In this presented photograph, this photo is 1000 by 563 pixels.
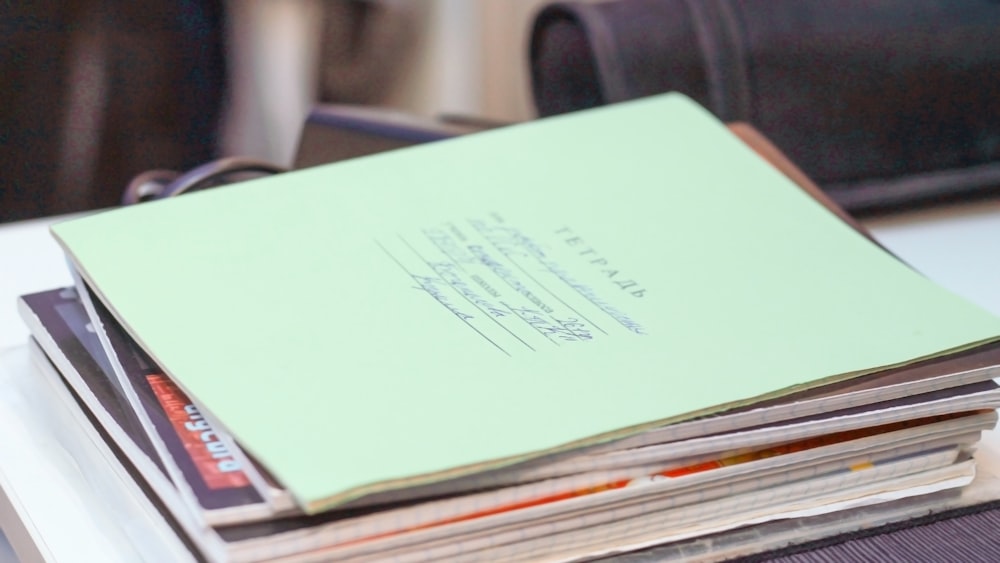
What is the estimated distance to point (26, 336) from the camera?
0.48m

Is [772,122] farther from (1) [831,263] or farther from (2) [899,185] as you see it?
(1) [831,263]

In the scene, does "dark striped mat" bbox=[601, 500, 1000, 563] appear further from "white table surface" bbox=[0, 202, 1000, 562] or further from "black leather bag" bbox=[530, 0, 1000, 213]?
"black leather bag" bbox=[530, 0, 1000, 213]

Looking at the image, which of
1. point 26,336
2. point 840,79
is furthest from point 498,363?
point 840,79

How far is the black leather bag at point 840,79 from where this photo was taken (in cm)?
67

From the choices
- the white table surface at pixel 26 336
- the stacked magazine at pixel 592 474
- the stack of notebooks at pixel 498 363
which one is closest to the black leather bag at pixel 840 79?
the white table surface at pixel 26 336

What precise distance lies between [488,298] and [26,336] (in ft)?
0.74

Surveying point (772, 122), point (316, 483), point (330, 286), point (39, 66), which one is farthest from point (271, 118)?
point (316, 483)

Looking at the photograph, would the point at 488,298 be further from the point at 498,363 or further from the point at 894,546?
the point at 894,546

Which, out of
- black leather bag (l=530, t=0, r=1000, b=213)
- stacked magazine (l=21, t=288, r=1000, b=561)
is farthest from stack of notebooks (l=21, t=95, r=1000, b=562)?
black leather bag (l=530, t=0, r=1000, b=213)

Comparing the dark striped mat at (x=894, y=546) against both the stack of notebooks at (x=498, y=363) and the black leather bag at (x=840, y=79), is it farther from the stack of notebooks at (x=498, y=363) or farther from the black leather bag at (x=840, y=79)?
the black leather bag at (x=840, y=79)

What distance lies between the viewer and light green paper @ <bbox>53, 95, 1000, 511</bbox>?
0.32 metres

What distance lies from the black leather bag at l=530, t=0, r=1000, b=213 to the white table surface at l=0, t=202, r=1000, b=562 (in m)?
0.04

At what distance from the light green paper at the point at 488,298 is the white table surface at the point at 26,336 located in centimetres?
6

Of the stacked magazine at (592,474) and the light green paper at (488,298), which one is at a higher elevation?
the light green paper at (488,298)
